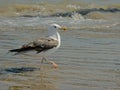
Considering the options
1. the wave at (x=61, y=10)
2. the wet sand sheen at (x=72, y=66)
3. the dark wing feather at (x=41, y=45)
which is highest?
the dark wing feather at (x=41, y=45)

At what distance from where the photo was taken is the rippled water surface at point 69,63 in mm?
7879

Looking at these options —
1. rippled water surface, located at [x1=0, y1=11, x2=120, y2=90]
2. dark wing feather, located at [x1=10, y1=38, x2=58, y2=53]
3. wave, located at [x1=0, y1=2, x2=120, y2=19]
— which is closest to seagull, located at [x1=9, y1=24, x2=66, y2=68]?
dark wing feather, located at [x1=10, y1=38, x2=58, y2=53]

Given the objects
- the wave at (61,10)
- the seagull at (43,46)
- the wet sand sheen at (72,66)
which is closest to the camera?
the wet sand sheen at (72,66)

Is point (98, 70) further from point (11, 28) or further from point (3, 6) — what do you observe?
point (3, 6)

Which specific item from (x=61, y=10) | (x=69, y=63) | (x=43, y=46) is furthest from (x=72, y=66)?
(x=61, y=10)

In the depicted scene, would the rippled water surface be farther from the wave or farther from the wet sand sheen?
the wave

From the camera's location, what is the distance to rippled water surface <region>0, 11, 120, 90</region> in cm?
788

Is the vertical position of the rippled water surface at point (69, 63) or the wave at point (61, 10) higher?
the wave at point (61, 10)

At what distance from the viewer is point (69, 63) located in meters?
9.59

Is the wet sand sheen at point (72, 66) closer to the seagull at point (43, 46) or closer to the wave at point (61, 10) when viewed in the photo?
the seagull at point (43, 46)

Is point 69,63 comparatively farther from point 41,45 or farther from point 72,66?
point 41,45

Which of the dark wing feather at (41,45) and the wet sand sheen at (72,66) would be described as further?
the dark wing feather at (41,45)

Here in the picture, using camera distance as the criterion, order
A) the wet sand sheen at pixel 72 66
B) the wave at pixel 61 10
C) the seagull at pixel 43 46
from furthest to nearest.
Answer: the wave at pixel 61 10, the seagull at pixel 43 46, the wet sand sheen at pixel 72 66

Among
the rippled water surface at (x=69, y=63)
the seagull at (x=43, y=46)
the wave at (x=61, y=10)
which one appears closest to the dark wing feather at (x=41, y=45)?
the seagull at (x=43, y=46)
